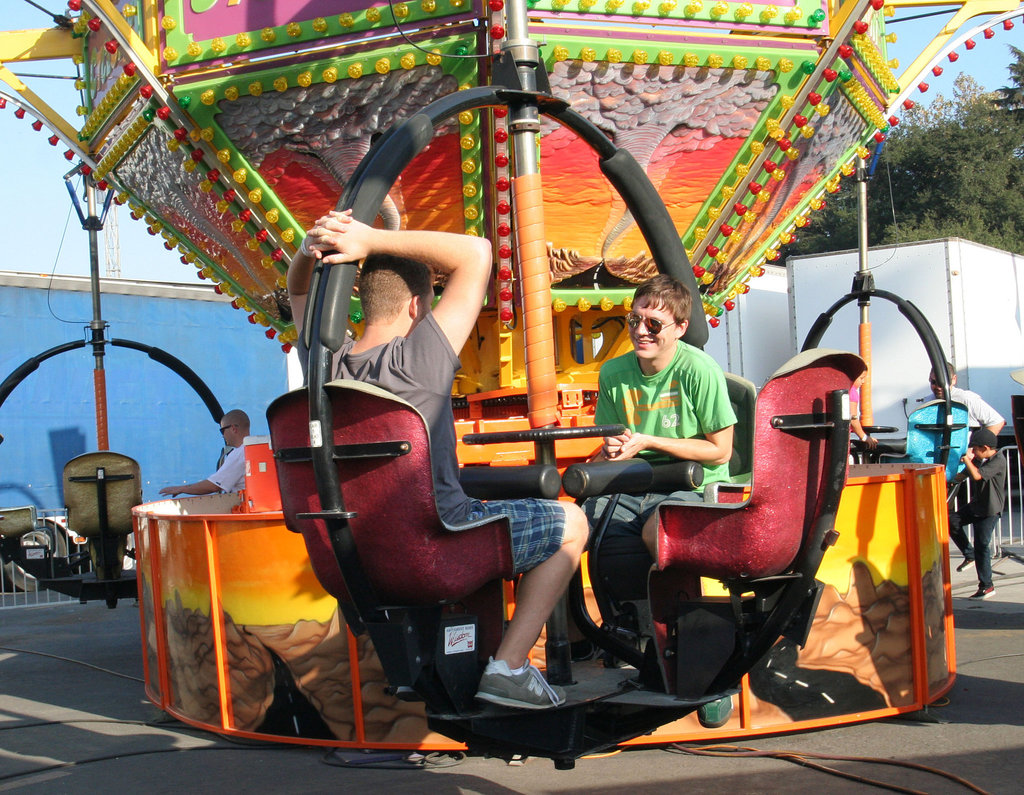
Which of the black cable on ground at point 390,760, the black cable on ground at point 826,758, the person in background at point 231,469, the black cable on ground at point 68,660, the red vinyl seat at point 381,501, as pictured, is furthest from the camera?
the person in background at point 231,469

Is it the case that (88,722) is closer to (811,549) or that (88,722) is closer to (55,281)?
(811,549)

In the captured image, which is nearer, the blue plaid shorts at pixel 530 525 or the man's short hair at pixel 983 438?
the blue plaid shorts at pixel 530 525

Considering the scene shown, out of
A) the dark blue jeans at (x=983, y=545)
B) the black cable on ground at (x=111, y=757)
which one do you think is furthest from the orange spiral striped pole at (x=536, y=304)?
the dark blue jeans at (x=983, y=545)

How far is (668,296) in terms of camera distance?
367cm

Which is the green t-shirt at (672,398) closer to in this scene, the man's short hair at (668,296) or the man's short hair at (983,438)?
the man's short hair at (668,296)

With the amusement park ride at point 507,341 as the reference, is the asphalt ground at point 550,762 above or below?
below

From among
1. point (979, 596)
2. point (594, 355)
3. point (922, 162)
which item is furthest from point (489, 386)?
point (922, 162)

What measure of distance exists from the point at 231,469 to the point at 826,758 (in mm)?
5750

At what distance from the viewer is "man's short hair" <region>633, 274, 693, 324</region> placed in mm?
3670

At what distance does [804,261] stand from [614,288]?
34.0 feet

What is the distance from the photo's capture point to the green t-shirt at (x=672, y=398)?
3.73m

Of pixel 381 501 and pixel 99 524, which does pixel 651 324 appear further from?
pixel 99 524

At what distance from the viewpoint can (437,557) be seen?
271cm

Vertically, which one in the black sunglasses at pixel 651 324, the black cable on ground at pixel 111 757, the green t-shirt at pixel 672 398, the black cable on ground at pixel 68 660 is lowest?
the black cable on ground at pixel 68 660
